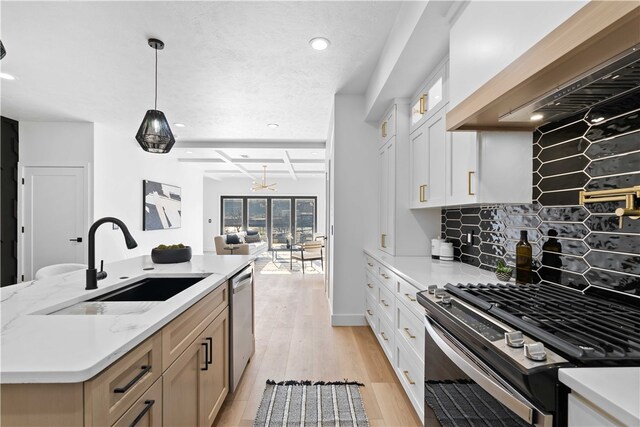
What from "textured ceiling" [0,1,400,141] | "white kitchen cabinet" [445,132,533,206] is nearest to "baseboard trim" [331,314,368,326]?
"white kitchen cabinet" [445,132,533,206]

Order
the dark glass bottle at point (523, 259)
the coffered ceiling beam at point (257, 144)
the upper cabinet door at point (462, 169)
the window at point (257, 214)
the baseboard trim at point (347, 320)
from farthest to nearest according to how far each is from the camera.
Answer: the window at point (257, 214) < the coffered ceiling beam at point (257, 144) < the baseboard trim at point (347, 320) < the upper cabinet door at point (462, 169) < the dark glass bottle at point (523, 259)

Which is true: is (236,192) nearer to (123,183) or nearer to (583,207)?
(123,183)

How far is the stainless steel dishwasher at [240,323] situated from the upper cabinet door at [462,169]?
1553 millimetres

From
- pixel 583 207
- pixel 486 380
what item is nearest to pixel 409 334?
pixel 486 380

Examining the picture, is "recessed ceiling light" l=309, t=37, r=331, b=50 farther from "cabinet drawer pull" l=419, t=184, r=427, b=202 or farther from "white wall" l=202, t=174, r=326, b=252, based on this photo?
"white wall" l=202, t=174, r=326, b=252

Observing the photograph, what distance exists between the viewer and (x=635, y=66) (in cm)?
90

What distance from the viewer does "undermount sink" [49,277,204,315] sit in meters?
1.23

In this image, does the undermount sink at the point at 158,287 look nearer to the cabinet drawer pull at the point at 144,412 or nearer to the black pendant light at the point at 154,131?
the cabinet drawer pull at the point at 144,412

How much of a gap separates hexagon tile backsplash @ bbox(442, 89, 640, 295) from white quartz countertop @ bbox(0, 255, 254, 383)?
1.73 meters

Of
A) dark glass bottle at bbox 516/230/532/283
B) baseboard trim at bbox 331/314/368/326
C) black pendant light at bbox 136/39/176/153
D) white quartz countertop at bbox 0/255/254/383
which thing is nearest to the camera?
white quartz countertop at bbox 0/255/254/383

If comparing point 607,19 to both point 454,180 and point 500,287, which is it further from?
A: point 454,180

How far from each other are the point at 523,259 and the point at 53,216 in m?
5.74

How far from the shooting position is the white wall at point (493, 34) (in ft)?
3.08

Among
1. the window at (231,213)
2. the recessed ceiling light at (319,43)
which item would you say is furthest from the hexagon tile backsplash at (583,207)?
Result: the window at (231,213)
